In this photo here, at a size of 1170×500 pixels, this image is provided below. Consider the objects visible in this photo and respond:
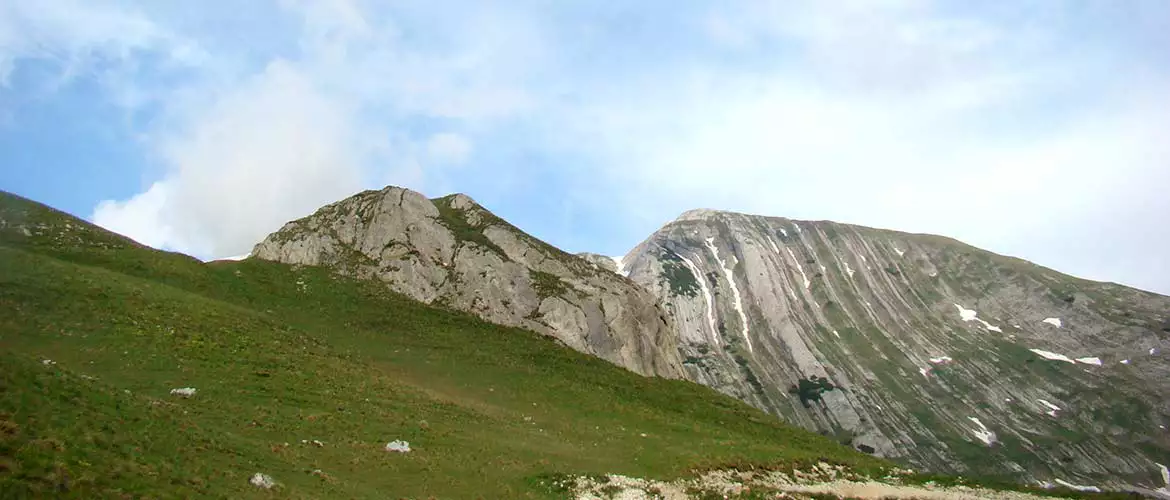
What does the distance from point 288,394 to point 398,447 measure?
9533mm

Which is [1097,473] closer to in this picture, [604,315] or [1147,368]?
[1147,368]

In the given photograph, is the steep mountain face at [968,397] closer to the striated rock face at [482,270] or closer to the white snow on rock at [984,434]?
the white snow on rock at [984,434]

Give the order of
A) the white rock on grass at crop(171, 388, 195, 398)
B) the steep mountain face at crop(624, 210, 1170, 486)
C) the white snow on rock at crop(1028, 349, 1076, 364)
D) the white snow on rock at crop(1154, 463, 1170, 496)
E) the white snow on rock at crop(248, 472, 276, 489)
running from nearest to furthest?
the white snow on rock at crop(248, 472, 276, 489) < the white rock on grass at crop(171, 388, 195, 398) < the white snow on rock at crop(1154, 463, 1170, 496) < the steep mountain face at crop(624, 210, 1170, 486) < the white snow on rock at crop(1028, 349, 1076, 364)

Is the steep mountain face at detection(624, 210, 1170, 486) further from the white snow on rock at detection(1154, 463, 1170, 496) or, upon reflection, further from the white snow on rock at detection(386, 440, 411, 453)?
the white snow on rock at detection(386, 440, 411, 453)

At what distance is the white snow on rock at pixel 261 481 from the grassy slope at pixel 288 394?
389 millimetres

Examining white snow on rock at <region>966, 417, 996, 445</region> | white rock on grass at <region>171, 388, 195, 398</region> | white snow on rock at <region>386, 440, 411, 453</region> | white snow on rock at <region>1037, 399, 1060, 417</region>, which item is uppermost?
white snow on rock at <region>1037, 399, 1060, 417</region>

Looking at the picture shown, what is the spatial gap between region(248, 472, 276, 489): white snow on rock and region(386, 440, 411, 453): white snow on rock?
383 inches

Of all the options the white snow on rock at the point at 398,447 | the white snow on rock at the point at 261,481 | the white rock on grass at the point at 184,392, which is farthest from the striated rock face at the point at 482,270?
the white snow on rock at the point at 261,481

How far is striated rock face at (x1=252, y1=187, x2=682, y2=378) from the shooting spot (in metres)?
79.8

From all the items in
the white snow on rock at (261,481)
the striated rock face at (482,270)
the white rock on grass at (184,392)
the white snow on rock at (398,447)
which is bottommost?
the white snow on rock at (261,481)

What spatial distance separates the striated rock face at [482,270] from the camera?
3142 inches

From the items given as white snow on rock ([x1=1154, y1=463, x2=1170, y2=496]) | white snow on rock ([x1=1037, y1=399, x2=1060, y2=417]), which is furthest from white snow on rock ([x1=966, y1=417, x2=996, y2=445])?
white snow on rock ([x1=1154, y1=463, x2=1170, y2=496])

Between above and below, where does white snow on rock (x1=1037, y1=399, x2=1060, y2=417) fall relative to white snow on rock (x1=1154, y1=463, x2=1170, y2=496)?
above

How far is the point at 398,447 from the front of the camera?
111 ft
